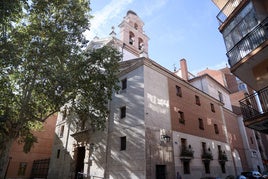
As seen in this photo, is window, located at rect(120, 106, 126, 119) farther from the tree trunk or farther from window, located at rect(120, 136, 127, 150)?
the tree trunk

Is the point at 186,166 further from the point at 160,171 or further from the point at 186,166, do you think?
the point at 160,171

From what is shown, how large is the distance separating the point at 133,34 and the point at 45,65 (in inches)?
611

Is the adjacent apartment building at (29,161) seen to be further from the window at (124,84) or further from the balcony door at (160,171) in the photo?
the balcony door at (160,171)

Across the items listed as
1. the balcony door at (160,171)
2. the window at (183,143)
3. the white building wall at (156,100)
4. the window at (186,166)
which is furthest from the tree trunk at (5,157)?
the window at (183,143)

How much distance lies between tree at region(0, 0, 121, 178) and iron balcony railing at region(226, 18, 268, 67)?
848cm

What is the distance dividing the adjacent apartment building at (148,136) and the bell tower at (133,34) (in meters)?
0.23

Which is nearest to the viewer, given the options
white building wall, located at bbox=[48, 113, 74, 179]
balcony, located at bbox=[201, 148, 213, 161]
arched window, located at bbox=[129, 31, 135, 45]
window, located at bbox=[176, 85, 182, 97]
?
balcony, located at bbox=[201, 148, 213, 161]

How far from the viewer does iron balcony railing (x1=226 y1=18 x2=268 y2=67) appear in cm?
850

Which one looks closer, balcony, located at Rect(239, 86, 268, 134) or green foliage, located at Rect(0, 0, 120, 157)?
balcony, located at Rect(239, 86, 268, 134)

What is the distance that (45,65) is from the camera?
13070mm

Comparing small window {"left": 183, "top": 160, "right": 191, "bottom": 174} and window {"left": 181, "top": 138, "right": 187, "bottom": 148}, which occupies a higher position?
window {"left": 181, "top": 138, "right": 187, "bottom": 148}

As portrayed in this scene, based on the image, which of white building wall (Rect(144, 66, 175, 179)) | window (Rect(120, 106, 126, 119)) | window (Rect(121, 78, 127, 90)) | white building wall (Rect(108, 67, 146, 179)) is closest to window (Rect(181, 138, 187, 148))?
white building wall (Rect(144, 66, 175, 179))

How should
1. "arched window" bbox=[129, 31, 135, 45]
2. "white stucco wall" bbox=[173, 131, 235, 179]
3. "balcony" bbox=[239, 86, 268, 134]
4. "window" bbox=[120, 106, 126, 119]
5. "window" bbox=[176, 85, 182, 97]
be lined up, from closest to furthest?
"balcony" bbox=[239, 86, 268, 134] → "white stucco wall" bbox=[173, 131, 235, 179] → "window" bbox=[120, 106, 126, 119] → "window" bbox=[176, 85, 182, 97] → "arched window" bbox=[129, 31, 135, 45]

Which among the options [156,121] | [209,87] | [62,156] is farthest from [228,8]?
Answer: [62,156]
